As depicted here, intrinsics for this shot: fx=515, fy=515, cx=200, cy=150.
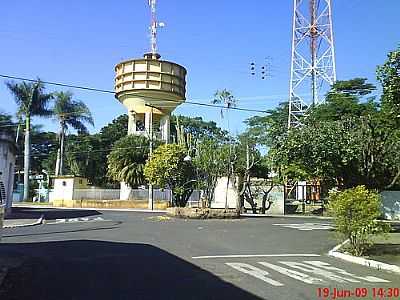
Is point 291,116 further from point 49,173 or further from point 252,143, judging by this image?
point 49,173

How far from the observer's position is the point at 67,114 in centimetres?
6169

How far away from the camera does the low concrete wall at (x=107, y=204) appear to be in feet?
155

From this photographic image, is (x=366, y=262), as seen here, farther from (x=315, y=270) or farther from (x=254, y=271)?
(x=254, y=271)

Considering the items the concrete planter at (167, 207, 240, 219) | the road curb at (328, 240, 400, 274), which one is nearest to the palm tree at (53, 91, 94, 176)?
the concrete planter at (167, 207, 240, 219)

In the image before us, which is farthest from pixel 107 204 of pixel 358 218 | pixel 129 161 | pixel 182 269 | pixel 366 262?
pixel 182 269

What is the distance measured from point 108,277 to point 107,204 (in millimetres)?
39976

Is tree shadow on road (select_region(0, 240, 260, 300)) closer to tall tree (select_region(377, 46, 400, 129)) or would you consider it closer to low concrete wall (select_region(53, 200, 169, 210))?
tall tree (select_region(377, 46, 400, 129))

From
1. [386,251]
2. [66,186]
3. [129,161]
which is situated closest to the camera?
[386,251]

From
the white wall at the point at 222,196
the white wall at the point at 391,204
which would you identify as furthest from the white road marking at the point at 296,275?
the white wall at the point at 222,196

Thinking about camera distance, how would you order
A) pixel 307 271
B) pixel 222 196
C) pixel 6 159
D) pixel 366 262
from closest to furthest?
1. pixel 307 271
2. pixel 366 262
3. pixel 6 159
4. pixel 222 196

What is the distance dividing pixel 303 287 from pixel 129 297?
10.1ft

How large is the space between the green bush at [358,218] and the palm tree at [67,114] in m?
51.2

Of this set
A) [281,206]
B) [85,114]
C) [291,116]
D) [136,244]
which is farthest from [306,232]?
[85,114]

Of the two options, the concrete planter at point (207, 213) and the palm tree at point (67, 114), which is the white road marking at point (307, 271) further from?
the palm tree at point (67, 114)
